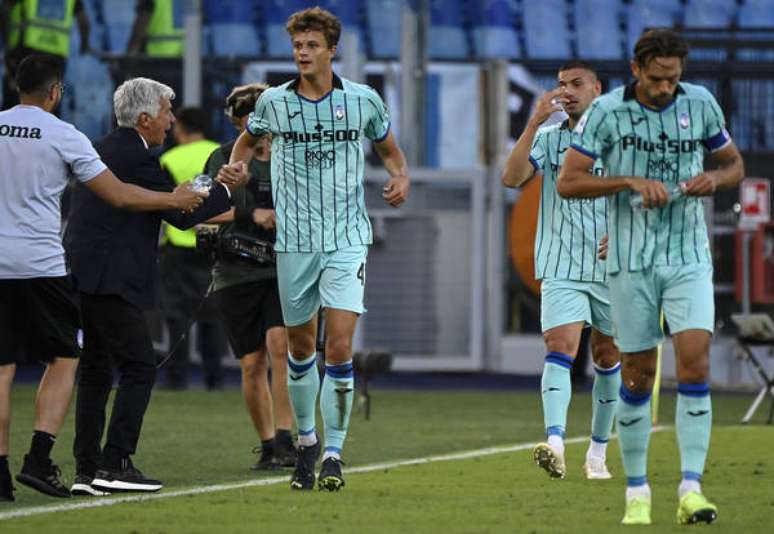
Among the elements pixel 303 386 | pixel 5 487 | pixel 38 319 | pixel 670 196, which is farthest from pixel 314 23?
pixel 5 487

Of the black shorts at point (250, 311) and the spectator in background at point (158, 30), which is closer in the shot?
the black shorts at point (250, 311)

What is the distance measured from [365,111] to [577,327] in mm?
1763

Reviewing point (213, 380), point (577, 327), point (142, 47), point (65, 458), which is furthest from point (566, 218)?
point (142, 47)

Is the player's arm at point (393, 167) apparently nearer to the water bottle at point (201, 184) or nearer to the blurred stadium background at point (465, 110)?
the water bottle at point (201, 184)

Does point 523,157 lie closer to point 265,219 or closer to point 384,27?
point 265,219

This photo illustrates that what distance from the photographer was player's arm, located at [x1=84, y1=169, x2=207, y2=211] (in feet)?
31.3

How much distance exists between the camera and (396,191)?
9914 mm

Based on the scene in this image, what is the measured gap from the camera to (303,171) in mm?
9984

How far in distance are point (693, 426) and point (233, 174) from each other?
2864 mm

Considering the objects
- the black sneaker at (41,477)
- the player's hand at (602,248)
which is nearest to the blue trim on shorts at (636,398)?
the player's hand at (602,248)

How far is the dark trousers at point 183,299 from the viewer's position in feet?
61.7

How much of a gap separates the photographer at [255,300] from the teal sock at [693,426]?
3679 mm

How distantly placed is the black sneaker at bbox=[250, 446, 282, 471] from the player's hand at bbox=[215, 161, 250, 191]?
202 cm

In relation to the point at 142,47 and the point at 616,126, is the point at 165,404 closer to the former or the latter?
the point at 142,47
